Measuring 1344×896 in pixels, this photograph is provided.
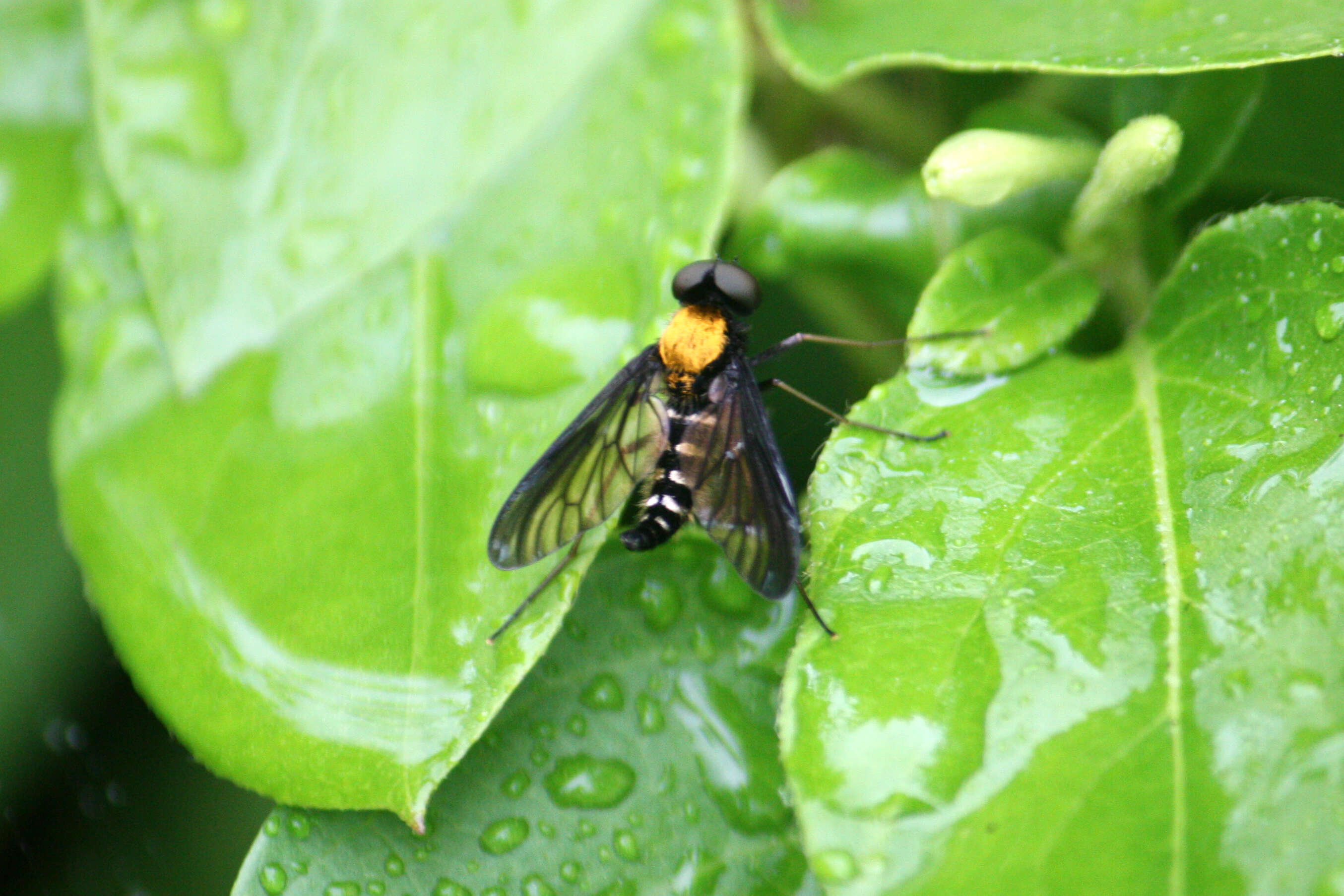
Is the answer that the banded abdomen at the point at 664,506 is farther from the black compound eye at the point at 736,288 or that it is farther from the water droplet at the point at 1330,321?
the water droplet at the point at 1330,321

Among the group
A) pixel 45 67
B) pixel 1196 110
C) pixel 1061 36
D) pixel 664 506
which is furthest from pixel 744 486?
pixel 45 67

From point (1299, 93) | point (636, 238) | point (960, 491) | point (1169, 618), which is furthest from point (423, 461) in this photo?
point (1299, 93)

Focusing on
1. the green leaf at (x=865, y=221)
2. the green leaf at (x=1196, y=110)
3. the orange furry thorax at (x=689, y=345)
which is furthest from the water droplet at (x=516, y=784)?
the green leaf at (x=1196, y=110)

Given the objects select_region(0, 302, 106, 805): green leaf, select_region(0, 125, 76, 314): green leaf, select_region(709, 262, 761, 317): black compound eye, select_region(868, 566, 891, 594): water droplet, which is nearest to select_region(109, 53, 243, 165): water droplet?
select_region(0, 125, 76, 314): green leaf

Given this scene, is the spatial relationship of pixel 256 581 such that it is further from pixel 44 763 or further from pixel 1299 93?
pixel 1299 93

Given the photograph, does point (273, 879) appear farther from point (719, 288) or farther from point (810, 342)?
point (810, 342)

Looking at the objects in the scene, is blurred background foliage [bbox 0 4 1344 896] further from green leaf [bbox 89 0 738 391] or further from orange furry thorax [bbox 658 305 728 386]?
green leaf [bbox 89 0 738 391]
